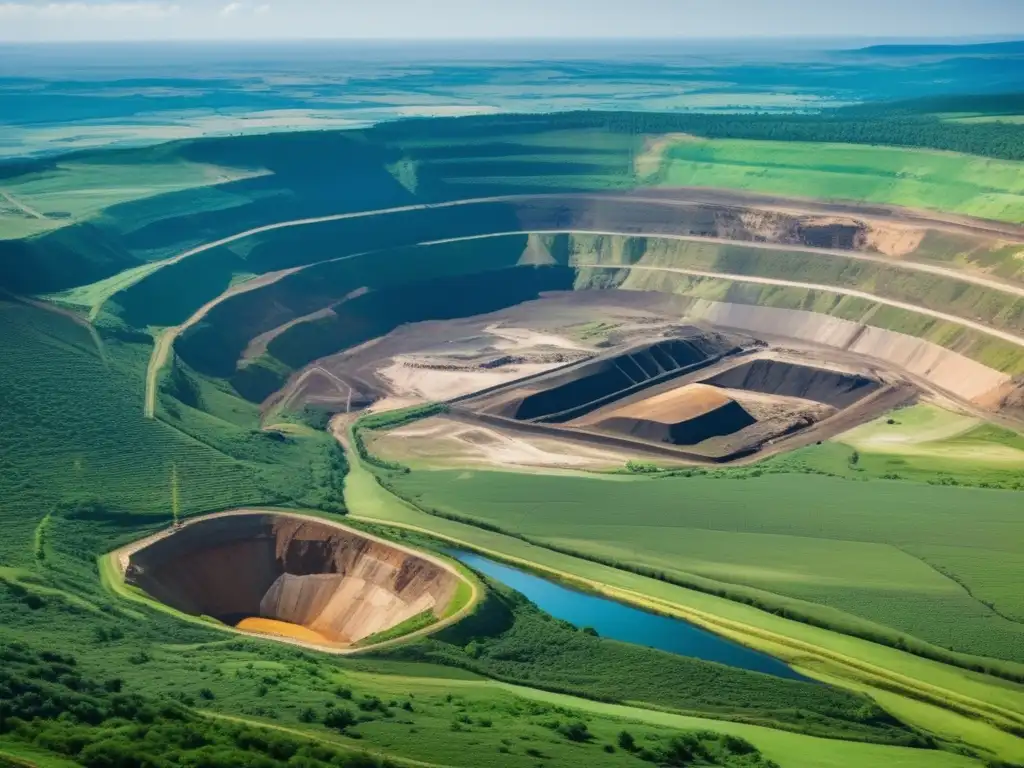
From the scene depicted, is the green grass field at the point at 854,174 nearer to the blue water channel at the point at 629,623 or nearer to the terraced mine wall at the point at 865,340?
the terraced mine wall at the point at 865,340

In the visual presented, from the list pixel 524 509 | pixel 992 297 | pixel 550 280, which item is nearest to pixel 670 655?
pixel 524 509

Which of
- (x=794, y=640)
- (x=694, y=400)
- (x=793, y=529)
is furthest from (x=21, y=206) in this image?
(x=794, y=640)

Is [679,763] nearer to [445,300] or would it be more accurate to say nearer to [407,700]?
[407,700]

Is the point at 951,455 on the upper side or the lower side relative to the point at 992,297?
lower

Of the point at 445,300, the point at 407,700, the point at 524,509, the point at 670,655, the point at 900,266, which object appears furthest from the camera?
the point at 445,300

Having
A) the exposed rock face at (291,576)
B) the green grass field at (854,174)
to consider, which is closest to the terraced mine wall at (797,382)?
the green grass field at (854,174)

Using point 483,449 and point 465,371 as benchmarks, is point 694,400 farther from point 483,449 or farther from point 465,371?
point 465,371
